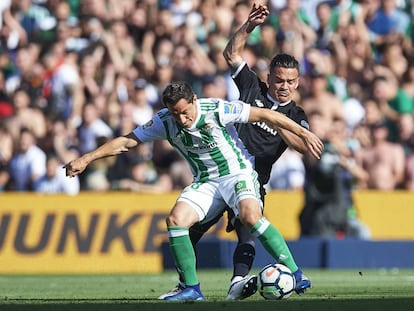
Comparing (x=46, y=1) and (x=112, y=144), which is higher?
(x=46, y=1)

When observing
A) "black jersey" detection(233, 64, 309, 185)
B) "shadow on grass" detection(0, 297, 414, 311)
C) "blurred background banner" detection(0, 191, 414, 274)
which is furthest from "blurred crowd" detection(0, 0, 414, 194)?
"shadow on grass" detection(0, 297, 414, 311)

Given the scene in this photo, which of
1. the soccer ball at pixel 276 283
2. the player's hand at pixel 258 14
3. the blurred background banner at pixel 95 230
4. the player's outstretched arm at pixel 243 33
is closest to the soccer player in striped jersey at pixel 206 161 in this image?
the soccer ball at pixel 276 283

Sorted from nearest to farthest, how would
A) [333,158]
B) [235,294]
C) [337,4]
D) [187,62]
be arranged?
1. [235,294]
2. [333,158]
3. [187,62]
4. [337,4]

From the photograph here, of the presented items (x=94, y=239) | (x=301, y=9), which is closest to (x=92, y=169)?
(x=94, y=239)

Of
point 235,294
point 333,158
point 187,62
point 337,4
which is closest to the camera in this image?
point 235,294

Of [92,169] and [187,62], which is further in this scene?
[187,62]

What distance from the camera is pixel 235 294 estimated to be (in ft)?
34.7

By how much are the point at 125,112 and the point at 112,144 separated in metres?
8.63

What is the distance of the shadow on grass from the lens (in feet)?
29.5

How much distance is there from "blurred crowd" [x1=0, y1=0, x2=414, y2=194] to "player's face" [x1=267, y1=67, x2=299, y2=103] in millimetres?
7094

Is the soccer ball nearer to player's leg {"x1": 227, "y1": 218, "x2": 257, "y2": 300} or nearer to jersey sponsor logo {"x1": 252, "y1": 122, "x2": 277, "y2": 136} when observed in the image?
player's leg {"x1": 227, "y1": 218, "x2": 257, "y2": 300}

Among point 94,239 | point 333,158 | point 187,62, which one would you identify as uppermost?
point 187,62

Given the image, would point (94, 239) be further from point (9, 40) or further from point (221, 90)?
point (9, 40)

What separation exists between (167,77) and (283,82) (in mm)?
8995
